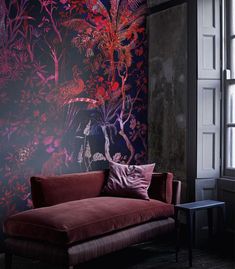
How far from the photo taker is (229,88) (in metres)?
4.80

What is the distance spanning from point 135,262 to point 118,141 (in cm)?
168

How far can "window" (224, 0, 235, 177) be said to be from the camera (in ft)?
15.6

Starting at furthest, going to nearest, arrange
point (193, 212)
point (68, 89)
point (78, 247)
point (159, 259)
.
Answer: point (68, 89), point (159, 259), point (193, 212), point (78, 247)

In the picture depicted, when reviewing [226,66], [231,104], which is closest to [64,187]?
[231,104]

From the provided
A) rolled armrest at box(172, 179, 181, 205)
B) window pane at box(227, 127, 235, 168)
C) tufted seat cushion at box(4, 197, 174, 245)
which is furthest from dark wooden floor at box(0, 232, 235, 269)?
window pane at box(227, 127, 235, 168)

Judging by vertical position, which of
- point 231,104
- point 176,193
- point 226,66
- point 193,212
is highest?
point 226,66

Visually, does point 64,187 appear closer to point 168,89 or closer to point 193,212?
point 193,212

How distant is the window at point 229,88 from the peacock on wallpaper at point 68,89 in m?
1.12

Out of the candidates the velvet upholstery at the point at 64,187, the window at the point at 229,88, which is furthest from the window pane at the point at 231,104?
the velvet upholstery at the point at 64,187

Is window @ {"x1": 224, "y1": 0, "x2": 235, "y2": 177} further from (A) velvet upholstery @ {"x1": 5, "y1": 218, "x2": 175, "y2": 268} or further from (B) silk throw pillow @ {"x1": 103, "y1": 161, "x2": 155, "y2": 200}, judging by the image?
(A) velvet upholstery @ {"x1": 5, "y1": 218, "x2": 175, "y2": 268}

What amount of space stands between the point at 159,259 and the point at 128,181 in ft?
2.81

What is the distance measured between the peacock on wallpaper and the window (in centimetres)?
112

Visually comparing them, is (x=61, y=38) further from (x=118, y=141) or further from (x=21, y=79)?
(x=118, y=141)

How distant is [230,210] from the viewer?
4.69m
